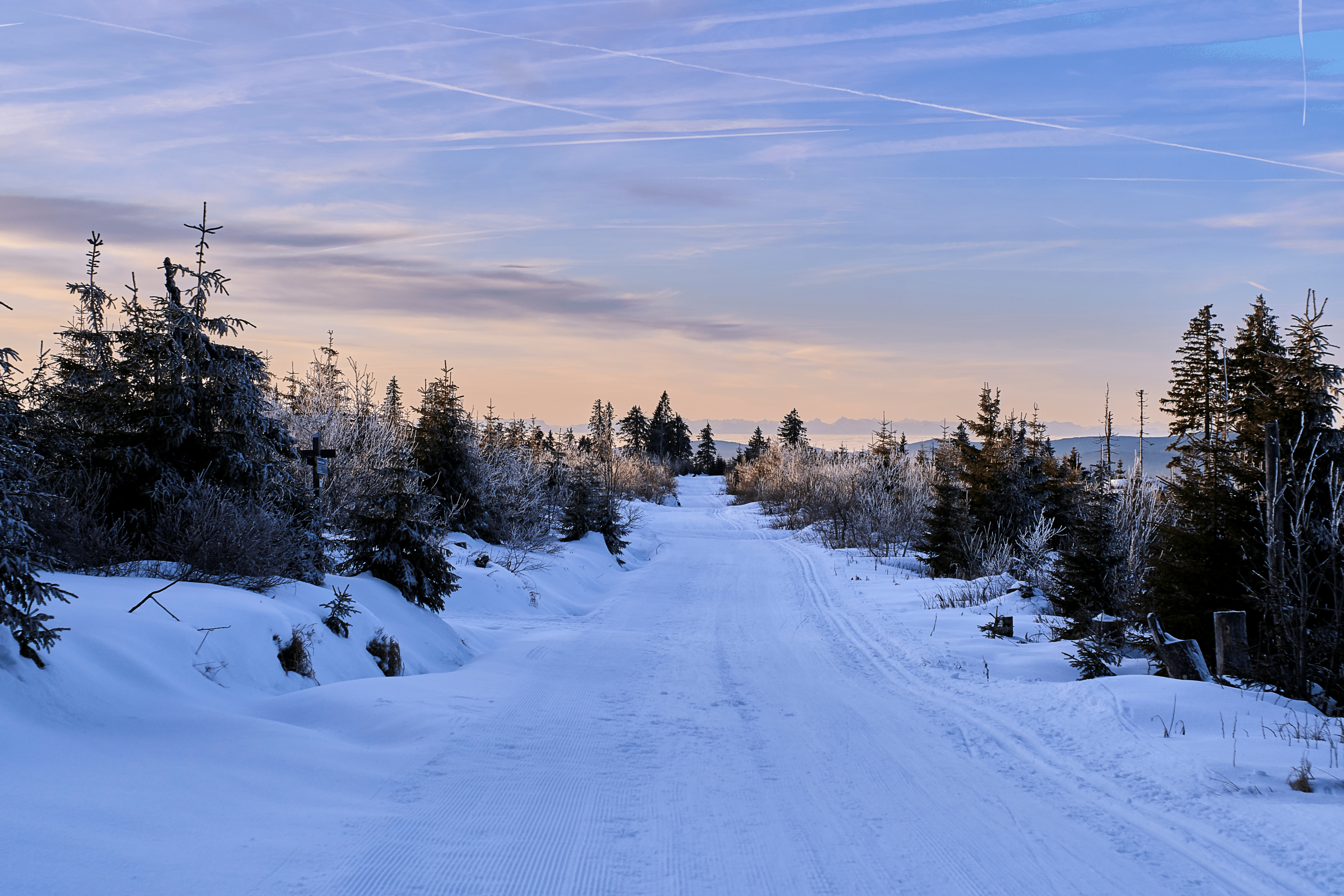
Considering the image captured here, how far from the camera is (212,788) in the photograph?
4.67 metres

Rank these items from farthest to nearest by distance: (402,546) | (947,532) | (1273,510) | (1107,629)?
(947,532)
(402,546)
(1107,629)
(1273,510)

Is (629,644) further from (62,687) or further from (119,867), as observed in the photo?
(119,867)

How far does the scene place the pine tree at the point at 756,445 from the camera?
8806cm

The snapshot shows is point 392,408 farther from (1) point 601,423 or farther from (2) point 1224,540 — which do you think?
(1) point 601,423

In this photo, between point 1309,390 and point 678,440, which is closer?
point 1309,390

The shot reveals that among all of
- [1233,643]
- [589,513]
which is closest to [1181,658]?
[1233,643]

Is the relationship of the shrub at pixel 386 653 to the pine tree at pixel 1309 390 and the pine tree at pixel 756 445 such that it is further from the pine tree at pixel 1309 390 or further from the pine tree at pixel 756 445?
the pine tree at pixel 756 445

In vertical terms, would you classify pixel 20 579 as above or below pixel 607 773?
above

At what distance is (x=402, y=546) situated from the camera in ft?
36.6

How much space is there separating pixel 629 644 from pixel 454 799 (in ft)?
20.3

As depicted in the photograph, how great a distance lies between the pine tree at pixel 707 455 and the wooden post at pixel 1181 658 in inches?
4465

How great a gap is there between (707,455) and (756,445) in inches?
890

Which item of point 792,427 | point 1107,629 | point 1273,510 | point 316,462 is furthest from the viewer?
point 792,427

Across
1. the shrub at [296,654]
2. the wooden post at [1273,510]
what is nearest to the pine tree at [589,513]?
the shrub at [296,654]
